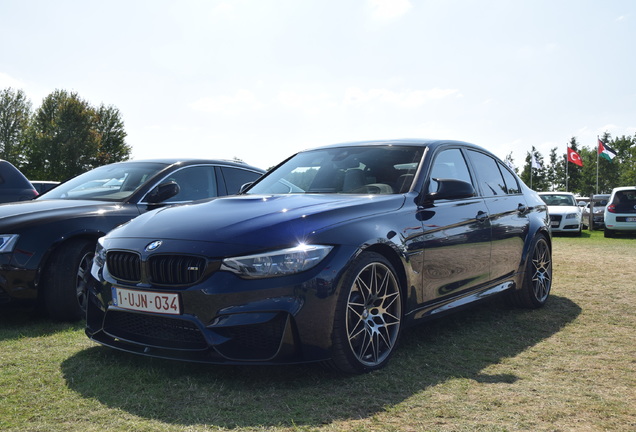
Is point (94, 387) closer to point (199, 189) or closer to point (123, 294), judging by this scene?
point (123, 294)

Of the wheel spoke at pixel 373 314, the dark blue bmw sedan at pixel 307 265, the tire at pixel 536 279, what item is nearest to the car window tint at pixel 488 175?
the dark blue bmw sedan at pixel 307 265

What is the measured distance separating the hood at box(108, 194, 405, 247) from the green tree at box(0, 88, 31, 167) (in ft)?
185

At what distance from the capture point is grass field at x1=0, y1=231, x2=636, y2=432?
2.80 metres

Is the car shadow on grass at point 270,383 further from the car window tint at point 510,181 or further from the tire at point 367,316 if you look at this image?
the car window tint at point 510,181

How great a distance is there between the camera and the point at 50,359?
3.88m

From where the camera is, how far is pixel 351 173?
14.7ft

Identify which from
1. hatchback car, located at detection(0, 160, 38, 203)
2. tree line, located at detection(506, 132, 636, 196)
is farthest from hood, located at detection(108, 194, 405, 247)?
tree line, located at detection(506, 132, 636, 196)

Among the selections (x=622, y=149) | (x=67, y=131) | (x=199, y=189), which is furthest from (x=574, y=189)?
(x=199, y=189)

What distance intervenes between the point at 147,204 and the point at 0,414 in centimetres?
294

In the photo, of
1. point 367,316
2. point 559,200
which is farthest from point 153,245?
point 559,200

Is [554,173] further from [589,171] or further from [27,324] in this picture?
[27,324]

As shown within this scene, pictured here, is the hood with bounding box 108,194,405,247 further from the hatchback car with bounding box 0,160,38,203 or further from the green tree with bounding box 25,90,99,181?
the green tree with bounding box 25,90,99,181

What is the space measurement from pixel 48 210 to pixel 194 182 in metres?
1.55

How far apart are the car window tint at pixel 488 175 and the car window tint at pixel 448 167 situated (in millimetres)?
223
